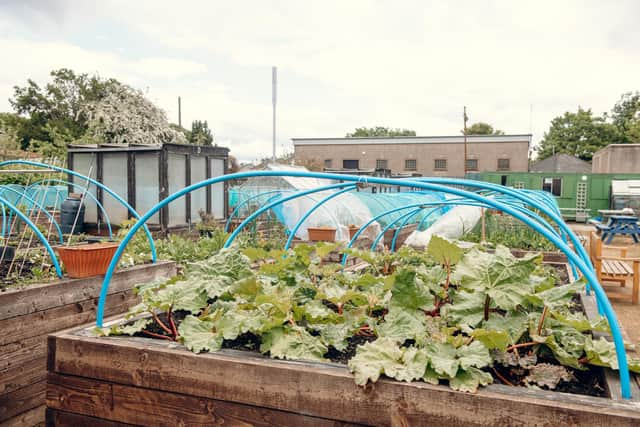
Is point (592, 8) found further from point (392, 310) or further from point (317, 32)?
point (392, 310)

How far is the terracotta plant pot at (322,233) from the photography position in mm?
7824

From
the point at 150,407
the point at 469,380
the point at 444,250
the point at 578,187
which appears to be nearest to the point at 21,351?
the point at 150,407

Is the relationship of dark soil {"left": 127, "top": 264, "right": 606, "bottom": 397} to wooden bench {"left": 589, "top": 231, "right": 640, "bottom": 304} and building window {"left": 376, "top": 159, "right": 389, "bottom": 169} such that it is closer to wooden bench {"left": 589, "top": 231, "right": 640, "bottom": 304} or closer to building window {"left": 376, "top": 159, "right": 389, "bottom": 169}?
wooden bench {"left": 589, "top": 231, "right": 640, "bottom": 304}

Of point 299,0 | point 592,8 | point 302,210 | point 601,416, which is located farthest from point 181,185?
point 601,416

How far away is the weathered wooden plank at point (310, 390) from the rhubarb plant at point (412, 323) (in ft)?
0.17

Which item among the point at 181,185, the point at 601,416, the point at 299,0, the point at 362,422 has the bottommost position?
the point at 362,422

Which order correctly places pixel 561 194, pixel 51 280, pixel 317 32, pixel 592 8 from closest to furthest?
pixel 51 280
pixel 592 8
pixel 317 32
pixel 561 194

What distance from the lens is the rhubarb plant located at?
5.16 ft

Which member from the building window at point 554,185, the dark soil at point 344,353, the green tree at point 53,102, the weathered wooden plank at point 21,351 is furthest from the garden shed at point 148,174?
the green tree at point 53,102

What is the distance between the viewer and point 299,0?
5121mm

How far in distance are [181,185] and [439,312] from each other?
7.99m

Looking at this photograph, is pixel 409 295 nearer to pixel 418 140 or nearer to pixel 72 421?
pixel 72 421

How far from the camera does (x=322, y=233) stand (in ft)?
25.9

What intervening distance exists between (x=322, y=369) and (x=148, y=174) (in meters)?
8.26
